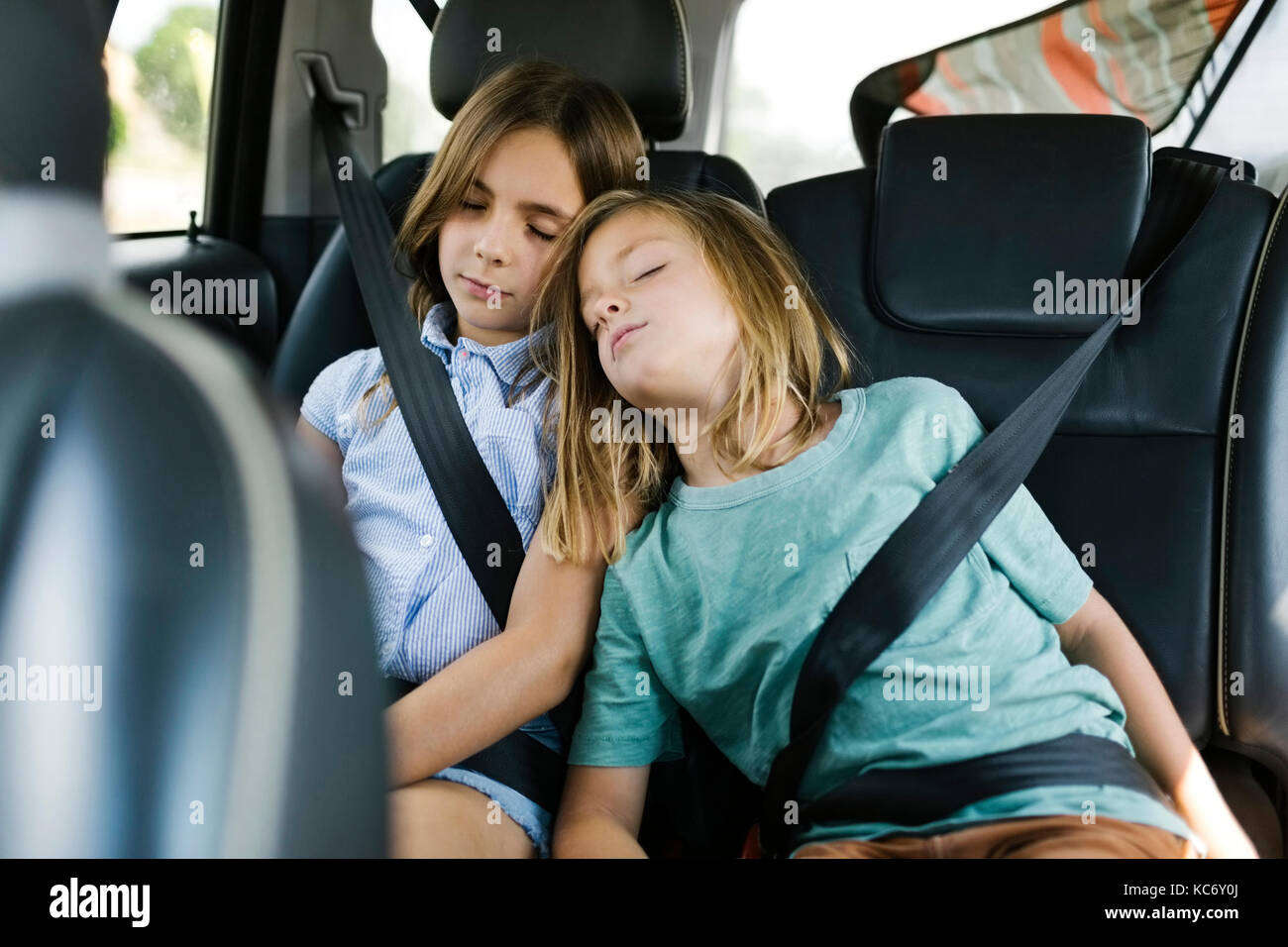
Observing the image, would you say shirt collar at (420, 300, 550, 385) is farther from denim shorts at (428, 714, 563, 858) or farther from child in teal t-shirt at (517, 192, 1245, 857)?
denim shorts at (428, 714, 563, 858)

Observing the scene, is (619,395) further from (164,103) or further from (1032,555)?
(164,103)

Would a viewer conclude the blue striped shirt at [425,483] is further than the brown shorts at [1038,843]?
Yes

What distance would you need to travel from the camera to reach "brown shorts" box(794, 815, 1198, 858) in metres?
0.83

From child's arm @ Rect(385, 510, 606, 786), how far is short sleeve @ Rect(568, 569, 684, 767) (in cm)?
2

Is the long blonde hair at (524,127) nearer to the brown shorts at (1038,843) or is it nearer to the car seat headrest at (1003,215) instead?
the car seat headrest at (1003,215)

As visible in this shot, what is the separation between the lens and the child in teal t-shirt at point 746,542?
93cm

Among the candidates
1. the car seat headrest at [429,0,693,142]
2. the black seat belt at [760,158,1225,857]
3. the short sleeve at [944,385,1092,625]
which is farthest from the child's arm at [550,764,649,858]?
the car seat headrest at [429,0,693,142]

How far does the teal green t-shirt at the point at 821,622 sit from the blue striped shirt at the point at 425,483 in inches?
5.4

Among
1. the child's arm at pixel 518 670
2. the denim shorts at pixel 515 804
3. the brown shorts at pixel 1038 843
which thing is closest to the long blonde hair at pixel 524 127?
the child's arm at pixel 518 670

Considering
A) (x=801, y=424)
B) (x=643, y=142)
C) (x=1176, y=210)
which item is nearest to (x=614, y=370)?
(x=801, y=424)

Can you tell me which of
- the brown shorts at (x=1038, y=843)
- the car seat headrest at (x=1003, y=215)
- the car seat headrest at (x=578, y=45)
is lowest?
the brown shorts at (x=1038, y=843)

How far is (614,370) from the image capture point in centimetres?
102

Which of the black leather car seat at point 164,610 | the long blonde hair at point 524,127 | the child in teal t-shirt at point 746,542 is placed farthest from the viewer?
the long blonde hair at point 524,127

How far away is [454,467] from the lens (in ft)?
3.52
